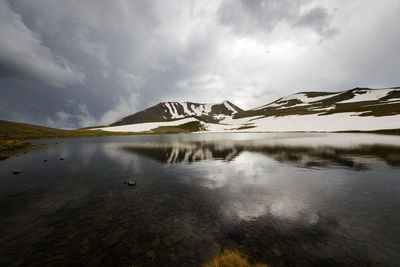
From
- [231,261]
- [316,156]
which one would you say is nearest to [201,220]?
[231,261]

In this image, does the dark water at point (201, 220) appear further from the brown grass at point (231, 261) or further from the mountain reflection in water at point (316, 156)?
the mountain reflection in water at point (316, 156)

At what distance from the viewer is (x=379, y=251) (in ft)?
21.7

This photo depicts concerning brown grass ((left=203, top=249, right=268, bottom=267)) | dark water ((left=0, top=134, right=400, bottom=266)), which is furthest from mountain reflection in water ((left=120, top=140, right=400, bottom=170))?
brown grass ((left=203, top=249, right=268, bottom=267))

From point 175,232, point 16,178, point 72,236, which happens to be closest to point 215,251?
point 175,232

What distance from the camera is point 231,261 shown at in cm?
639

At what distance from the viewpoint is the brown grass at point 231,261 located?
6234 millimetres

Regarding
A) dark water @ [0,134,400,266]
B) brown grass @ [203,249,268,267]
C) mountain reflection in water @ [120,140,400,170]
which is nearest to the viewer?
brown grass @ [203,249,268,267]

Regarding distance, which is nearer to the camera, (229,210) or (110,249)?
(110,249)

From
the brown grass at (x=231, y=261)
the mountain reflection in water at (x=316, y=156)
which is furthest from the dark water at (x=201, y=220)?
the mountain reflection in water at (x=316, y=156)

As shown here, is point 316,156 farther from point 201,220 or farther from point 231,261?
point 231,261

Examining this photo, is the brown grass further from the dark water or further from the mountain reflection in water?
the mountain reflection in water

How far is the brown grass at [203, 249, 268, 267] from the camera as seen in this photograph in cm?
623

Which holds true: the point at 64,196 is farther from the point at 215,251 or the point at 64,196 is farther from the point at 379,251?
the point at 379,251

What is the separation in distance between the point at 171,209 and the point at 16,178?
19.4 metres
